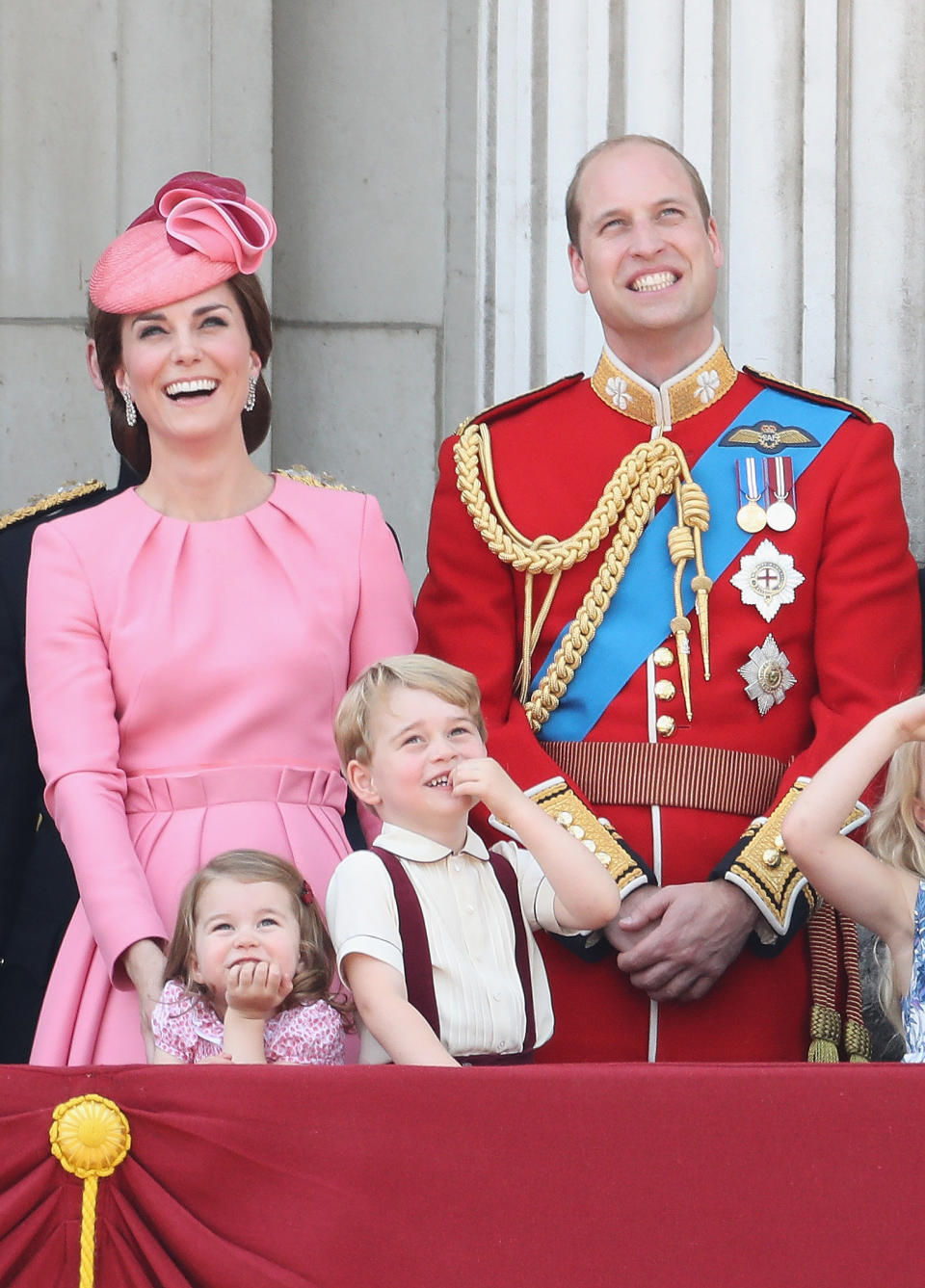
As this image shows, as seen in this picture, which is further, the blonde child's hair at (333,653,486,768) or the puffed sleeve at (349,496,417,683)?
the puffed sleeve at (349,496,417,683)

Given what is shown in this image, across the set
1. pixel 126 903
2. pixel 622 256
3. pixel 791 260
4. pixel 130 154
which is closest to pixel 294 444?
pixel 130 154

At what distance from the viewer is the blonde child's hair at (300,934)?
2576mm

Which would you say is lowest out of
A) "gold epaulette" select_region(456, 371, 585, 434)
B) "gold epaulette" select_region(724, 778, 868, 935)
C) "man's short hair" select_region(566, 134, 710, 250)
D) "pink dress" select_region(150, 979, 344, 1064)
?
"pink dress" select_region(150, 979, 344, 1064)

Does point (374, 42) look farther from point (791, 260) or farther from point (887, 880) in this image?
point (887, 880)

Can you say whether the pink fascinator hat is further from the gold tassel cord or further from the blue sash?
the gold tassel cord

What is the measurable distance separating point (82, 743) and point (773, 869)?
91 centimetres

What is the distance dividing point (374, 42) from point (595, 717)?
6.29 feet

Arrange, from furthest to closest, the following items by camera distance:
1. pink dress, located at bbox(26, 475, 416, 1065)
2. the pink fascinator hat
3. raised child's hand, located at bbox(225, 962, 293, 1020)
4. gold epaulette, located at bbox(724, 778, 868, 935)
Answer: the pink fascinator hat → gold epaulette, located at bbox(724, 778, 868, 935) → pink dress, located at bbox(26, 475, 416, 1065) → raised child's hand, located at bbox(225, 962, 293, 1020)

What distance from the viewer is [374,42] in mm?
4457

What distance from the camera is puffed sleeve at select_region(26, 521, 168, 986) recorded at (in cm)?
270

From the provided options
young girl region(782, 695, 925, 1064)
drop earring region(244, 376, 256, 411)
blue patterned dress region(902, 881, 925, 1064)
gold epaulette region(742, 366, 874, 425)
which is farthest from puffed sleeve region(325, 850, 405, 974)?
gold epaulette region(742, 366, 874, 425)

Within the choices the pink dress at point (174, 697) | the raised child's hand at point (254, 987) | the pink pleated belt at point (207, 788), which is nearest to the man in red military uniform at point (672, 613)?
the pink dress at point (174, 697)

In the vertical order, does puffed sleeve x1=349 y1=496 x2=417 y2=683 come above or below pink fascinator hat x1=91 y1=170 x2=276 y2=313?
below

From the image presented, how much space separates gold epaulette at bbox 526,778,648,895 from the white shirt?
271 millimetres
